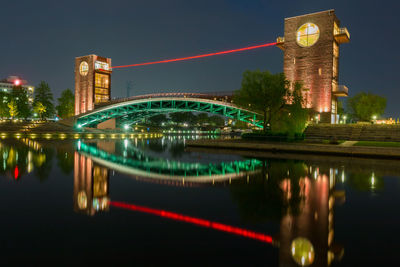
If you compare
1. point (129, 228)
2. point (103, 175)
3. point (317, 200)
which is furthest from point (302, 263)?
point (103, 175)

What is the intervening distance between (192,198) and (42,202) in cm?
461

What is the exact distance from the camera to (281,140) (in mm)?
Result: 28203

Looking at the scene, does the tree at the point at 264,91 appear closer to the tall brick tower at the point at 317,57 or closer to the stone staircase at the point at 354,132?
the stone staircase at the point at 354,132

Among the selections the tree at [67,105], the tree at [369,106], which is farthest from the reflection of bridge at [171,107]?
the tree at [369,106]

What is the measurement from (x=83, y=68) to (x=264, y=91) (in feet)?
184

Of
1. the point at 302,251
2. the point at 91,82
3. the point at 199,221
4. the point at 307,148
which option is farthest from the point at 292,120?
the point at 91,82

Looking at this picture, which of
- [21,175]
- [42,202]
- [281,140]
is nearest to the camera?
[42,202]

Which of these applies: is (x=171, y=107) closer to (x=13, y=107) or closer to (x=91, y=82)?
(x=91, y=82)

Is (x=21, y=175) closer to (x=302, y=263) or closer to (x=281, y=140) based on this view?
(x=302, y=263)

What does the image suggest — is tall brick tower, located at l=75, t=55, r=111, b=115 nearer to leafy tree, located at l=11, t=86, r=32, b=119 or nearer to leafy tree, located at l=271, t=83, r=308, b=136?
leafy tree, located at l=11, t=86, r=32, b=119

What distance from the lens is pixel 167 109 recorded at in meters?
56.4

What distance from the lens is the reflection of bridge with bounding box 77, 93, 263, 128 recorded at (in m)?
45.7

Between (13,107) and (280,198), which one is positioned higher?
(13,107)

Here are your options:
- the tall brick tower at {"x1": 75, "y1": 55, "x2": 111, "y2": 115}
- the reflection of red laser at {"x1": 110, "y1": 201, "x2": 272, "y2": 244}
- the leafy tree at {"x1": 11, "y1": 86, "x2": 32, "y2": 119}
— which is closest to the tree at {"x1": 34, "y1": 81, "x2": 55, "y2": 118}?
the leafy tree at {"x1": 11, "y1": 86, "x2": 32, "y2": 119}
